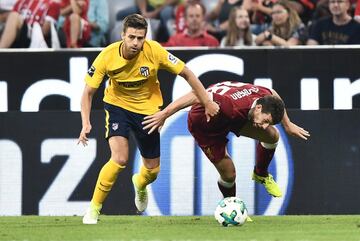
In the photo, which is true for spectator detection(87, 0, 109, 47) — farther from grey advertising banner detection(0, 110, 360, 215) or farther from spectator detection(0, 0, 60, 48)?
grey advertising banner detection(0, 110, 360, 215)

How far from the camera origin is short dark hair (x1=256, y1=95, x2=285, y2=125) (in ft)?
30.8

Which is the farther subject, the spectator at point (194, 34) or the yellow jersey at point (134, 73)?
the spectator at point (194, 34)

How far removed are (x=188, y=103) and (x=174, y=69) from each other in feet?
1.20

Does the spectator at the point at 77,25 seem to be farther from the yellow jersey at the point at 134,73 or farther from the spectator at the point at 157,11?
the yellow jersey at the point at 134,73

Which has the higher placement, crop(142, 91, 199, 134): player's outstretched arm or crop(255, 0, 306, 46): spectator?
crop(255, 0, 306, 46): spectator

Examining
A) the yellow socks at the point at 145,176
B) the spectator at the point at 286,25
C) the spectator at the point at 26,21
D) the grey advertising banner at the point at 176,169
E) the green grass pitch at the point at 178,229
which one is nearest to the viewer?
the green grass pitch at the point at 178,229

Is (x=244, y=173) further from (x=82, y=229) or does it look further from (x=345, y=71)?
(x=82, y=229)

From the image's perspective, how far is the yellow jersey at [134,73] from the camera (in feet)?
32.2

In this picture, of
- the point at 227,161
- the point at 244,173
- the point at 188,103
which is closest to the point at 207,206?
the point at 244,173

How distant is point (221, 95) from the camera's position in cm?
1014

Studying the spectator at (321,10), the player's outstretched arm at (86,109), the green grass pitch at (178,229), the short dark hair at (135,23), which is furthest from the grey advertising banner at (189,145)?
the short dark hair at (135,23)

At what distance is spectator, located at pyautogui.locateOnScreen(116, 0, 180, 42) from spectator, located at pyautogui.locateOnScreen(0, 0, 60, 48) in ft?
3.28

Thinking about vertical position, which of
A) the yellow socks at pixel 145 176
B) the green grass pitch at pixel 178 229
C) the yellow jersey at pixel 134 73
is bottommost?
the green grass pitch at pixel 178 229

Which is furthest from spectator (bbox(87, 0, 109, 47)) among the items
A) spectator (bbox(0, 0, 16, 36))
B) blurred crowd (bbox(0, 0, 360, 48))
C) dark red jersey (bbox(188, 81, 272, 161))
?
dark red jersey (bbox(188, 81, 272, 161))
